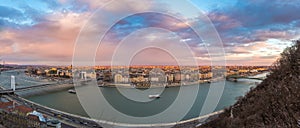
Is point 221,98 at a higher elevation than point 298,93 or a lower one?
lower

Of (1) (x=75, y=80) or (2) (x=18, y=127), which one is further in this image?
(1) (x=75, y=80)

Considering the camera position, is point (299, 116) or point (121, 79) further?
point (121, 79)

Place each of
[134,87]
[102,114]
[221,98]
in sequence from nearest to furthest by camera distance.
Answer: [102,114] → [221,98] → [134,87]

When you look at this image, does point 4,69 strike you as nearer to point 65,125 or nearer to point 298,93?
point 65,125

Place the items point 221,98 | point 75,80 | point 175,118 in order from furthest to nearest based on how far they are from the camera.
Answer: point 75,80, point 221,98, point 175,118

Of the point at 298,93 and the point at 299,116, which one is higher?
the point at 298,93

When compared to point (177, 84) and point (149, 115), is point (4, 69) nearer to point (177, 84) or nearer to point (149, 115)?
point (177, 84)

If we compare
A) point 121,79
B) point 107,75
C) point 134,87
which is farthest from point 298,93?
point 107,75

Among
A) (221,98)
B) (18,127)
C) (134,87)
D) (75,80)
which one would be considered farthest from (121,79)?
(18,127)

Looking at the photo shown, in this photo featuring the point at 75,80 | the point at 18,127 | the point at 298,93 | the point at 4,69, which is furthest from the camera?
the point at 4,69
